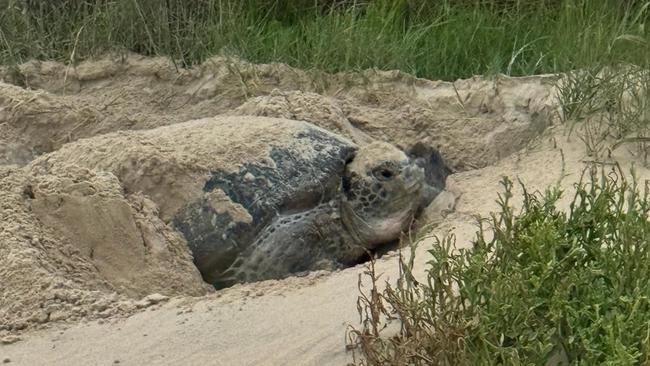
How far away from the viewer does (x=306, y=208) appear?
461 centimetres

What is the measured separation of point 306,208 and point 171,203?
558 mm

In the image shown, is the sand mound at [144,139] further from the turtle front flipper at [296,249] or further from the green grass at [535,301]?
the green grass at [535,301]

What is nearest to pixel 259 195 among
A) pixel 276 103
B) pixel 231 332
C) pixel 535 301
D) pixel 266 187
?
pixel 266 187

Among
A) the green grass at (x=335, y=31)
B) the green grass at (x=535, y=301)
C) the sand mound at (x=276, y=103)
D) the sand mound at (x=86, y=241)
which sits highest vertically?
the green grass at (x=535, y=301)

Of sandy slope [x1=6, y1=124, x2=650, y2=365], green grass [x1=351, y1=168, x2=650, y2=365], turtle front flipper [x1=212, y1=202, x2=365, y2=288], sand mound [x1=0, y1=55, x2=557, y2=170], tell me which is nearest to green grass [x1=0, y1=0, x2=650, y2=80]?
sand mound [x1=0, y1=55, x2=557, y2=170]

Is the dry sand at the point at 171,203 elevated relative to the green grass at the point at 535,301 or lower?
lower

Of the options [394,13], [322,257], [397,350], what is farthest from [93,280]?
[394,13]

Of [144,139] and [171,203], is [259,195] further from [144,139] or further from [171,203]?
[144,139]

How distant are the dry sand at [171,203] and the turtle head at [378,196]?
140mm

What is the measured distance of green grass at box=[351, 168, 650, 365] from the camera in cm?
273

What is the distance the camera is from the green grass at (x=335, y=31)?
5957mm

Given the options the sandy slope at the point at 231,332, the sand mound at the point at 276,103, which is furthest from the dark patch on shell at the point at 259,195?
the sand mound at the point at 276,103

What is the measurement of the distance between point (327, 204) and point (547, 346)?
82.8 inches

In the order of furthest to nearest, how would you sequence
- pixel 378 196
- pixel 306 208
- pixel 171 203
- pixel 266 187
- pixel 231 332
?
1. pixel 378 196
2. pixel 306 208
3. pixel 266 187
4. pixel 171 203
5. pixel 231 332
